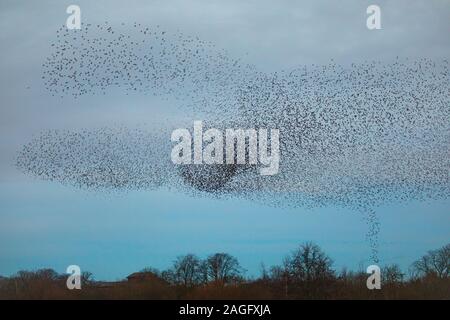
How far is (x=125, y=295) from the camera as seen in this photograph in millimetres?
17797

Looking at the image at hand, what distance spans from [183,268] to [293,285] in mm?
2964

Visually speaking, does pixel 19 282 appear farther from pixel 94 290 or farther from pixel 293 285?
pixel 293 285
